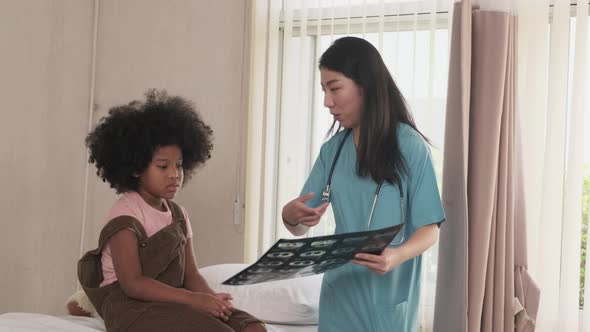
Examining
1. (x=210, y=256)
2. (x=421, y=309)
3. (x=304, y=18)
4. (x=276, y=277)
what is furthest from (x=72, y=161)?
(x=276, y=277)

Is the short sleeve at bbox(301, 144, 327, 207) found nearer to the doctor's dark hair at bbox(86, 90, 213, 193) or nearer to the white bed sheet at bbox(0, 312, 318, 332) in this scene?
Result: the doctor's dark hair at bbox(86, 90, 213, 193)

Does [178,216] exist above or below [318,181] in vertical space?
below

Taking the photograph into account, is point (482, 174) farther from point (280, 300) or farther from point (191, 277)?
point (191, 277)

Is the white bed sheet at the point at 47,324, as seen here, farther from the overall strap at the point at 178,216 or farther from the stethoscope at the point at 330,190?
the stethoscope at the point at 330,190

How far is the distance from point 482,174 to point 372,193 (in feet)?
4.09

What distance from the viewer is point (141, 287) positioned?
181 centimetres

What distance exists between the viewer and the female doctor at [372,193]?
165cm

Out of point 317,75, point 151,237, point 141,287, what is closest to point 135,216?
point 151,237

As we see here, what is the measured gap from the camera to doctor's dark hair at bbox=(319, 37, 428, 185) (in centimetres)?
167

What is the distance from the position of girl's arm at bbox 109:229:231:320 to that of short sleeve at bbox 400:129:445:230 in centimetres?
53


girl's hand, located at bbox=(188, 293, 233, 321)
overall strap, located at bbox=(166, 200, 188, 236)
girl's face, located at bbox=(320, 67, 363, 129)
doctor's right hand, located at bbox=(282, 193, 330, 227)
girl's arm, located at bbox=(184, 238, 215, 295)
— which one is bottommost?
girl's hand, located at bbox=(188, 293, 233, 321)

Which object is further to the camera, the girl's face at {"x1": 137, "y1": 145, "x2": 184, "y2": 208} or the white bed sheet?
the white bed sheet

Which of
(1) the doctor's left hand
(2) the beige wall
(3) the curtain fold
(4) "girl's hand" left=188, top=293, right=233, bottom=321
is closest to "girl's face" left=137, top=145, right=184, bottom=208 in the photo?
(4) "girl's hand" left=188, top=293, right=233, bottom=321

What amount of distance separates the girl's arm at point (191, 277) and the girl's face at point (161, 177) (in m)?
0.15
